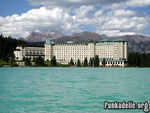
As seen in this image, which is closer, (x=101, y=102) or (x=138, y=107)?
(x=138, y=107)

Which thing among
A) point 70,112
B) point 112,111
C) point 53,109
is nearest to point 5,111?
point 53,109

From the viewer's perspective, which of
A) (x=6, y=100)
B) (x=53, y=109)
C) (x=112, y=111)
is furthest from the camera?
(x=6, y=100)

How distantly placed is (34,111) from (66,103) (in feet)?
15.2

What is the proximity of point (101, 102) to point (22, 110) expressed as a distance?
862 cm

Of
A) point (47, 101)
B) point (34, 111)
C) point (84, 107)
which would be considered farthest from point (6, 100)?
point (84, 107)

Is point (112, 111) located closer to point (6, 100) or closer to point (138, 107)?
point (138, 107)

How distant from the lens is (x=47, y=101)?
29.3m

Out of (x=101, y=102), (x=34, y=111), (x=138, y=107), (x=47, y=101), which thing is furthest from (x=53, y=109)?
(x=138, y=107)

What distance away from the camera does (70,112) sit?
78.7 ft

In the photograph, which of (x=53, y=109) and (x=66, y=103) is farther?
(x=66, y=103)

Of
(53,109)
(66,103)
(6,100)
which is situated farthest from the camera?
(6,100)

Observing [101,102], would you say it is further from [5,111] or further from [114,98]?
[5,111]

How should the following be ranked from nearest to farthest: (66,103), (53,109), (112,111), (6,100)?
(112,111), (53,109), (66,103), (6,100)

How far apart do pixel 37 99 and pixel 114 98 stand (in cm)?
891
